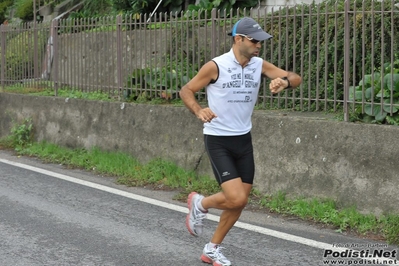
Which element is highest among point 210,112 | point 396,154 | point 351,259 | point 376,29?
point 376,29

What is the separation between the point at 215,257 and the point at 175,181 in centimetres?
357

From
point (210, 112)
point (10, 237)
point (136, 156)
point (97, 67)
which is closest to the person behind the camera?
point (210, 112)

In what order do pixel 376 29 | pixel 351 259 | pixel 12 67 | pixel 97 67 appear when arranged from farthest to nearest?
1. pixel 12 67
2. pixel 97 67
3. pixel 376 29
4. pixel 351 259

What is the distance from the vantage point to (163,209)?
8156 mm

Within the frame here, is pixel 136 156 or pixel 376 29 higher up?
pixel 376 29

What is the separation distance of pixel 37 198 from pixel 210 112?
378cm

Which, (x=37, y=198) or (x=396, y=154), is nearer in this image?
(x=396, y=154)

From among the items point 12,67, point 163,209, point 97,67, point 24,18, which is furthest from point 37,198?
point 24,18

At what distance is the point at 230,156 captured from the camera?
238 inches

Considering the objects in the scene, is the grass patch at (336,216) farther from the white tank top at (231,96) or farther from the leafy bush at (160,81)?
the leafy bush at (160,81)

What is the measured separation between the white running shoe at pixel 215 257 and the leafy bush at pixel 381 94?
8.78ft

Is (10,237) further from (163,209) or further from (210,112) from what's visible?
(210,112)

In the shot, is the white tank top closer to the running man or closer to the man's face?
the running man

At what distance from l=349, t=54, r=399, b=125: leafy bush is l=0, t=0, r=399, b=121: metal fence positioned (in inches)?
0.4
